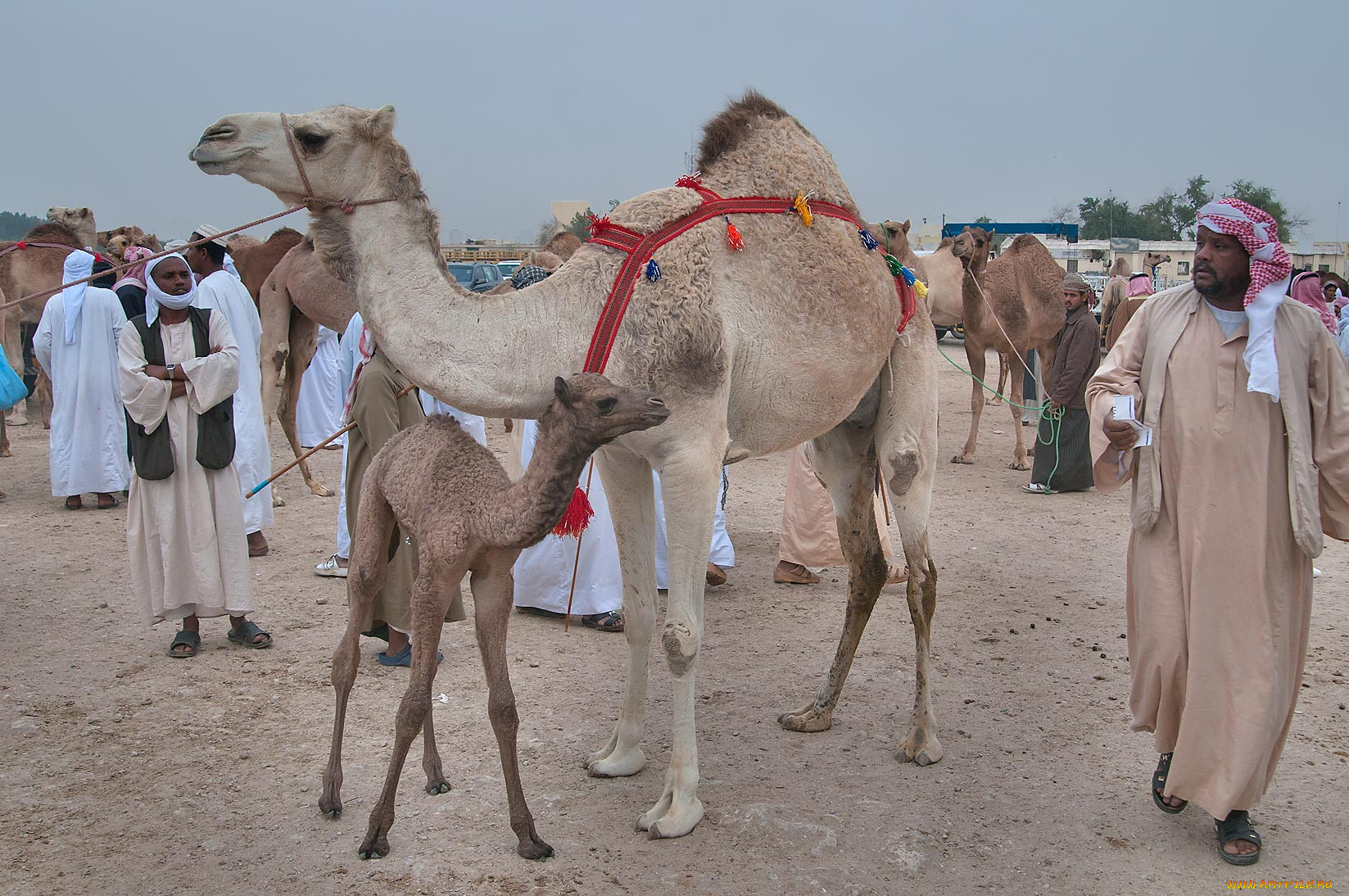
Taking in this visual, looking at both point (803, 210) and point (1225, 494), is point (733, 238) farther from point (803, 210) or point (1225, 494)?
point (1225, 494)

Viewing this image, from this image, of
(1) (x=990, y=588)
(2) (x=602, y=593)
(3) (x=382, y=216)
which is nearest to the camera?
(3) (x=382, y=216)

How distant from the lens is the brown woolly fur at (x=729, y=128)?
13.6 feet

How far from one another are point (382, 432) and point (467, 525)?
1.88m

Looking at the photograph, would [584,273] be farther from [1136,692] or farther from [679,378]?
[1136,692]

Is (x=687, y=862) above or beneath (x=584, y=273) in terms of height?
beneath

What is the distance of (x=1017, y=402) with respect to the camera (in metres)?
11.2

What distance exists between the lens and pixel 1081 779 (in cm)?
413

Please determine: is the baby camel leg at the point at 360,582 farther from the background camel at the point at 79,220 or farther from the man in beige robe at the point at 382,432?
the background camel at the point at 79,220

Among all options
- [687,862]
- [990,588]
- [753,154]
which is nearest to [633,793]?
[687,862]

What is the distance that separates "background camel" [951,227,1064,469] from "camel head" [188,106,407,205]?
29.8ft

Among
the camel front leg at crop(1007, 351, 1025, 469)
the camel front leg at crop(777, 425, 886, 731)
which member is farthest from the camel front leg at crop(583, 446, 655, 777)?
the camel front leg at crop(1007, 351, 1025, 469)

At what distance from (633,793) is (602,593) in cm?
217

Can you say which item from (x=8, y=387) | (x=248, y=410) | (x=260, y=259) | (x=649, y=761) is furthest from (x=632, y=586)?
(x=260, y=259)

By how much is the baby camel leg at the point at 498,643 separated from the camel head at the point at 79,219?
1289 centimetres
